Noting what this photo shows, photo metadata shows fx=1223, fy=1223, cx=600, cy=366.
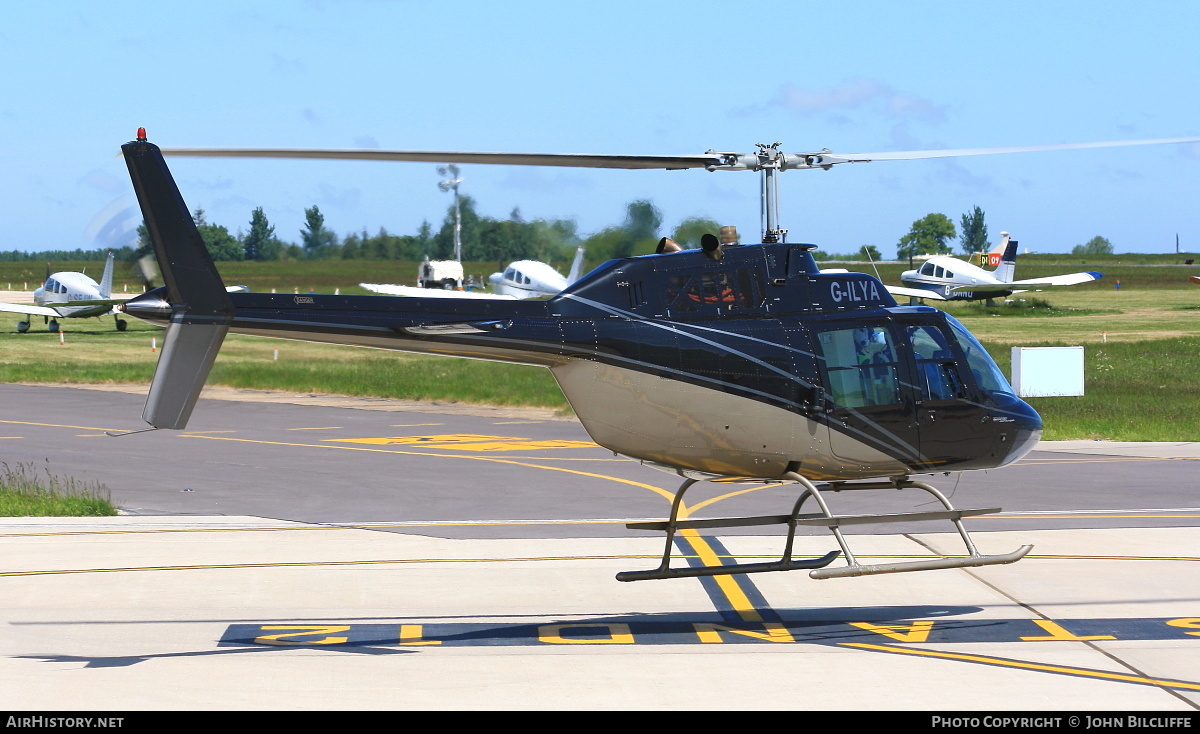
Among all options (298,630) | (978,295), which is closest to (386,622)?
(298,630)

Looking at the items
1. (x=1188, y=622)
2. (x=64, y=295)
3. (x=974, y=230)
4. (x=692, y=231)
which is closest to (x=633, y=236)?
(x=692, y=231)

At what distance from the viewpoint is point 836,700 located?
28.7 ft

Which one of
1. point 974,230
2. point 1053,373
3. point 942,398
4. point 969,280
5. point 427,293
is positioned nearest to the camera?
point 942,398

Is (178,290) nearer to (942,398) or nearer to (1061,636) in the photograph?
(942,398)

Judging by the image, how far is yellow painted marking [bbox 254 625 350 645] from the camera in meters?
10.6

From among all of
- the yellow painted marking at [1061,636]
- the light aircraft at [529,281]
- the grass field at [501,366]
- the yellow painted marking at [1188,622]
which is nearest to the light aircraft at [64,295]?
the grass field at [501,366]

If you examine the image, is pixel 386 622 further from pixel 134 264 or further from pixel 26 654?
pixel 134 264

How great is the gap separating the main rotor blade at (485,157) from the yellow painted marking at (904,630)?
177 inches

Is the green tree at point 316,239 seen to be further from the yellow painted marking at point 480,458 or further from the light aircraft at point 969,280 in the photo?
the light aircraft at point 969,280

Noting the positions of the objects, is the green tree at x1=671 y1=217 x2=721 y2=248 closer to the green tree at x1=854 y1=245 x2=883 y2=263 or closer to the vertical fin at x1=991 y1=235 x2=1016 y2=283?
the green tree at x1=854 y1=245 x2=883 y2=263

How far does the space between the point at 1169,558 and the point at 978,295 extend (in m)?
66.5

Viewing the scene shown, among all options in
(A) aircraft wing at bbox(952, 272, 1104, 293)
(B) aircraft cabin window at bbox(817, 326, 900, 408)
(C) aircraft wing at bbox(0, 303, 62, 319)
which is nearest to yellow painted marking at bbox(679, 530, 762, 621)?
(B) aircraft cabin window at bbox(817, 326, 900, 408)

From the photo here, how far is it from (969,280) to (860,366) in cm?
6851

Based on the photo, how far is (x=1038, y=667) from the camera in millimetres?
9625
